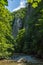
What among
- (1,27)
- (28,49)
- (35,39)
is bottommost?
(28,49)

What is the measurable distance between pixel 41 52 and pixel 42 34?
11.3 feet

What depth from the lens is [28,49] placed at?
55094mm

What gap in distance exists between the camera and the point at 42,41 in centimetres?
4347

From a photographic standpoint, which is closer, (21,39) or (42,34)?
(42,34)

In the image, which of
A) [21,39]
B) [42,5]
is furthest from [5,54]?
Answer: [21,39]

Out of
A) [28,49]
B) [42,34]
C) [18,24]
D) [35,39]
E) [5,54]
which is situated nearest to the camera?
[5,54]

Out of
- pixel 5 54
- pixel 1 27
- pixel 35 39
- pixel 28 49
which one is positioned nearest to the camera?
pixel 1 27

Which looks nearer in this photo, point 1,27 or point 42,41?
point 1,27

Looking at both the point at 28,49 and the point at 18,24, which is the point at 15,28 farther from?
the point at 28,49

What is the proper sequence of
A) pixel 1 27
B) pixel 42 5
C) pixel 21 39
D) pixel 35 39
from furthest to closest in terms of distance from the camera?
pixel 21 39
pixel 42 5
pixel 35 39
pixel 1 27

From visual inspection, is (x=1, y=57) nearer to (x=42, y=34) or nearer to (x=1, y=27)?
(x=1, y=27)

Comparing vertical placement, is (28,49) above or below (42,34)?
below

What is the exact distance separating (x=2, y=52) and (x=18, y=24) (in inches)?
3151

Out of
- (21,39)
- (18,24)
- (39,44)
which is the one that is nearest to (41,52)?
(39,44)
